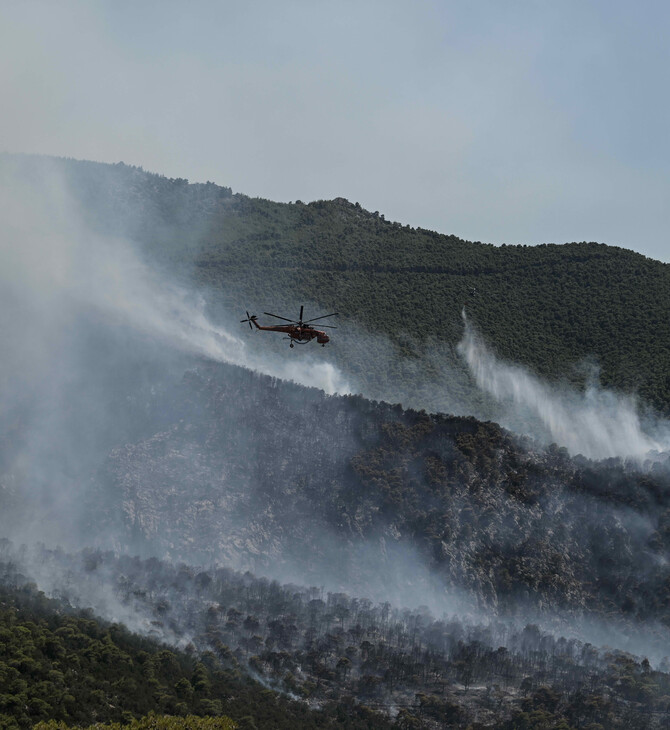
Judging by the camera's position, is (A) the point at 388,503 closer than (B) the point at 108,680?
A: No

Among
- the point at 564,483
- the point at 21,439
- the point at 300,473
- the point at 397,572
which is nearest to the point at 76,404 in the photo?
the point at 21,439

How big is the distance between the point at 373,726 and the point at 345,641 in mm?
17646

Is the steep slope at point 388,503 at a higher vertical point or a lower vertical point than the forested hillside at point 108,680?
higher

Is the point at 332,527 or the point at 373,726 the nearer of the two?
the point at 373,726

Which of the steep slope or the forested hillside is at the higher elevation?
the steep slope

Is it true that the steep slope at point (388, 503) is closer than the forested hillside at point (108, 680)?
No

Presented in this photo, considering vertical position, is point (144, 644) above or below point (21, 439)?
below

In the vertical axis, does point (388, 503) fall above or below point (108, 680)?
above

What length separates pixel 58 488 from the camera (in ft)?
539

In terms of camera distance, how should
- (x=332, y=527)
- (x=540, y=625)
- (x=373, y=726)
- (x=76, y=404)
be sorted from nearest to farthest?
(x=373, y=726) < (x=540, y=625) < (x=332, y=527) < (x=76, y=404)

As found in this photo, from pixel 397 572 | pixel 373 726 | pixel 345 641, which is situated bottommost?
pixel 373 726

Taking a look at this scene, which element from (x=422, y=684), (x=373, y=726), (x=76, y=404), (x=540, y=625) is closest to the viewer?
(x=373, y=726)

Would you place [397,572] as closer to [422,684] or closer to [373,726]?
[422,684]

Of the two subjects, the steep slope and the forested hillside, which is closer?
the forested hillside
